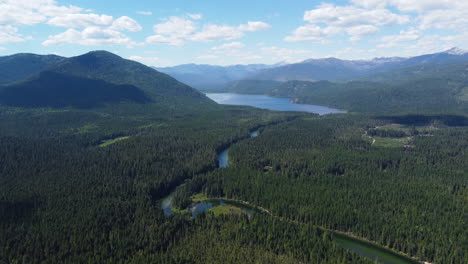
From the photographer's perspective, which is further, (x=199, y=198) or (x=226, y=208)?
(x=199, y=198)

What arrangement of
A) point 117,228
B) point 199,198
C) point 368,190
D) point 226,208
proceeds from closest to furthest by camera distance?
point 117,228
point 226,208
point 368,190
point 199,198

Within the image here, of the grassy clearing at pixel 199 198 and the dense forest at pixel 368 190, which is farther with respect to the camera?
the grassy clearing at pixel 199 198

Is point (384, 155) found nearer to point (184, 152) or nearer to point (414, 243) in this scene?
point (414, 243)

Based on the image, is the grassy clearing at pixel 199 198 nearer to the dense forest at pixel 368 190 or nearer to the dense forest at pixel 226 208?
the dense forest at pixel 226 208

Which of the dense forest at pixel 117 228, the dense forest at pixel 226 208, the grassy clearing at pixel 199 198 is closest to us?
the dense forest at pixel 117 228

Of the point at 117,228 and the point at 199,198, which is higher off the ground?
the point at 117,228

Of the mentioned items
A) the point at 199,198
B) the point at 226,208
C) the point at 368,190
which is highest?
the point at 368,190

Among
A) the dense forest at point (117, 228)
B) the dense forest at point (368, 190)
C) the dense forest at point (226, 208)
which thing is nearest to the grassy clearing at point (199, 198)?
the dense forest at point (226, 208)

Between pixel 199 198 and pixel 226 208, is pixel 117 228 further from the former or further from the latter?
pixel 226 208

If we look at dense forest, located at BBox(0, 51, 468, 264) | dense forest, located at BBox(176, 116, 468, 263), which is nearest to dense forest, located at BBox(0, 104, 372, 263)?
dense forest, located at BBox(0, 51, 468, 264)

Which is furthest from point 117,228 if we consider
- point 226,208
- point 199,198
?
point 226,208

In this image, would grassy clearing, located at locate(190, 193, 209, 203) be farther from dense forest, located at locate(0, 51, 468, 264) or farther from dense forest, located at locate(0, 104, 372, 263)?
dense forest, located at locate(0, 104, 372, 263)
